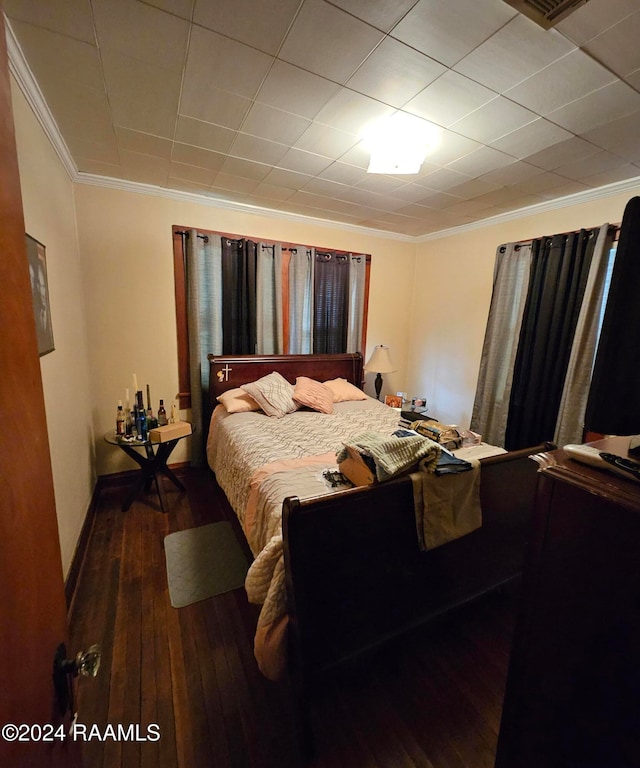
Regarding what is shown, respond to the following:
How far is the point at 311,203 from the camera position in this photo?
3.19 meters

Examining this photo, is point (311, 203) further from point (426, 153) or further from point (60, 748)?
point (60, 748)

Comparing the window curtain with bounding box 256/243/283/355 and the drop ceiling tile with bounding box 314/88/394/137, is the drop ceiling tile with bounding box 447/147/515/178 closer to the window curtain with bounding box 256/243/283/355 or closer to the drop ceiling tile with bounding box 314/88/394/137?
the drop ceiling tile with bounding box 314/88/394/137

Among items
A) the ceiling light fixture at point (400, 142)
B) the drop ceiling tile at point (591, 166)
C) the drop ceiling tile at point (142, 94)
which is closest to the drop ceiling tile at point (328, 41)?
the ceiling light fixture at point (400, 142)

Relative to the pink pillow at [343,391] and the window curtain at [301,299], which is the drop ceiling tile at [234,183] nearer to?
the window curtain at [301,299]

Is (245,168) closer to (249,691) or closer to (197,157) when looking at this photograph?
(197,157)

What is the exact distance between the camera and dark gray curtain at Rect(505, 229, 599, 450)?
2732 millimetres

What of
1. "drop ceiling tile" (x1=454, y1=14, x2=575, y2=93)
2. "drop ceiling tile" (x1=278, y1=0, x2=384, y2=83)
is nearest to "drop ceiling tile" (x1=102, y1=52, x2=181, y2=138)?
"drop ceiling tile" (x1=278, y1=0, x2=384, y2=83)

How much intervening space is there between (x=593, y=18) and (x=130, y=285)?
328 centimetres

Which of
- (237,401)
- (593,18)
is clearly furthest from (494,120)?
(237,401)

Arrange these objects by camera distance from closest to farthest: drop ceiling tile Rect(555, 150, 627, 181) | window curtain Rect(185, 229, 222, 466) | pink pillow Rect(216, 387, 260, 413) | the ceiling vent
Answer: the ceiling vent, drop ceiling tile Rect(555, 150, 627, 181), pink pillow Rect(216, 387, 260, 413), window curtain Rect(185, 229, 222, 466)

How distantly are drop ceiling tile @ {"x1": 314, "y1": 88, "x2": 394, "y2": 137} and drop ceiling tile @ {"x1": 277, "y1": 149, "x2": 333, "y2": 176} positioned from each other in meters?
0.39

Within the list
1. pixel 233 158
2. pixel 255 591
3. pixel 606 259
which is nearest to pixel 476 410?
pixel 606 259

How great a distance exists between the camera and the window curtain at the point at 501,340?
10.4ft

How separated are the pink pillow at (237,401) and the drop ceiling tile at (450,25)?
8.42ft
